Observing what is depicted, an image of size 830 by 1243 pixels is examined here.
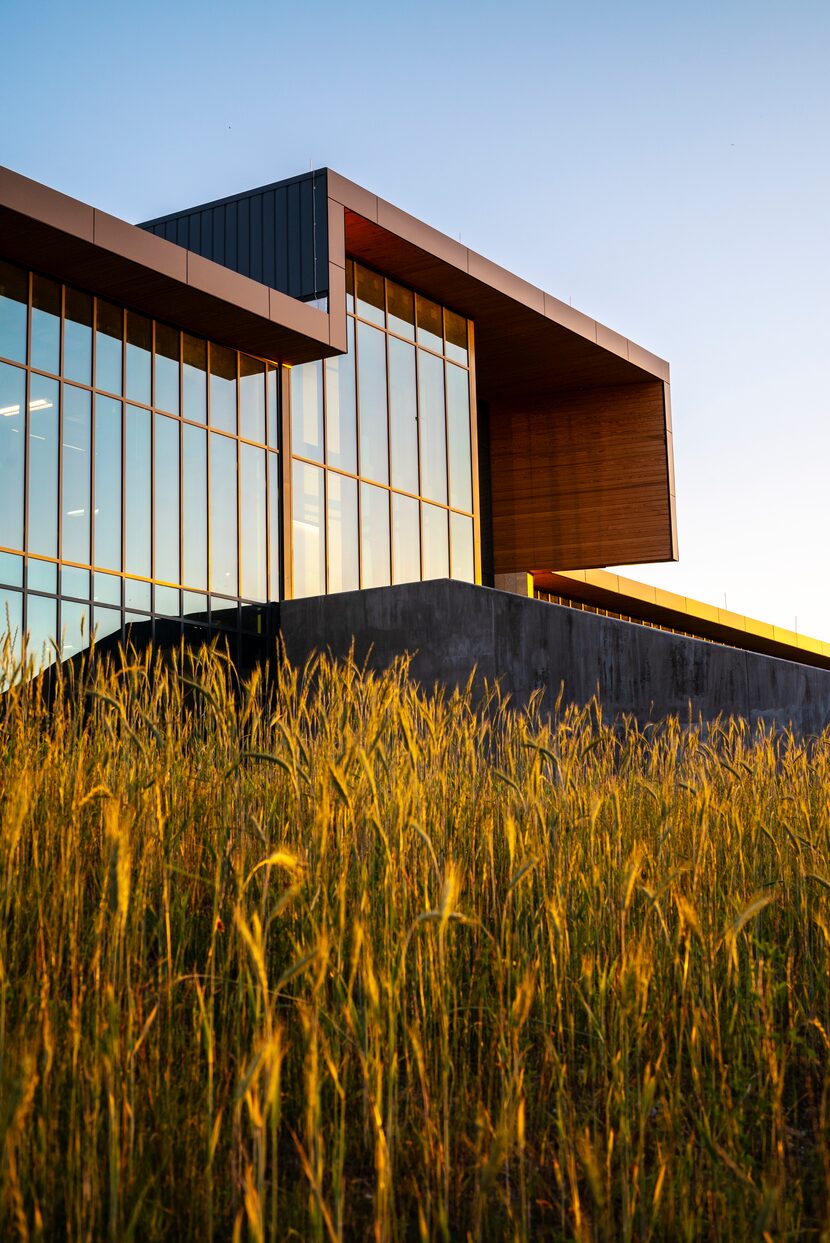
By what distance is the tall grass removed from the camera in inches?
91.7

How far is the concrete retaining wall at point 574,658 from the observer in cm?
1310

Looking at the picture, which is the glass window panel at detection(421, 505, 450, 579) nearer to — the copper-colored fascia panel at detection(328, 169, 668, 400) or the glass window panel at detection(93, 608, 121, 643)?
the copper-colored fascia panel at detection(328, 169, 668, 400)

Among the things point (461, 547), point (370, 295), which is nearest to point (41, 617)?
point (370, 295)

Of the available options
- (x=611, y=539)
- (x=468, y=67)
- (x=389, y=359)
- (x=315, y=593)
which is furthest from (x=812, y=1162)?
(x=611, y=539)

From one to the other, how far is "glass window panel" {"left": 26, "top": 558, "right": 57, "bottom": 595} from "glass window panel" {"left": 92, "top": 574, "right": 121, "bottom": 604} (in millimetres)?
553

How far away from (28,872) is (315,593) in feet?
43.9

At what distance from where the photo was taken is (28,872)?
139 inches

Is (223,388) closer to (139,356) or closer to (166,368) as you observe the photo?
(166,368)

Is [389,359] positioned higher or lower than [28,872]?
higher

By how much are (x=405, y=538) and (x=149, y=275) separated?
589 cm

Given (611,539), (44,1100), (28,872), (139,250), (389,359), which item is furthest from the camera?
(611,539)

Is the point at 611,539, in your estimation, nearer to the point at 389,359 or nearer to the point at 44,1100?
the point at 389,359

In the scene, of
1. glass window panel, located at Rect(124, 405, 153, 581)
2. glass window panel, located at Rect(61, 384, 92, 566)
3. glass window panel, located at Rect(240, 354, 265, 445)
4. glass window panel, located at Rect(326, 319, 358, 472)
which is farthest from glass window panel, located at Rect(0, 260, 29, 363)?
glass window panel, located at Rect(326, 319, 358, 472)

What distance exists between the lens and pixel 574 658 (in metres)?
13.1
